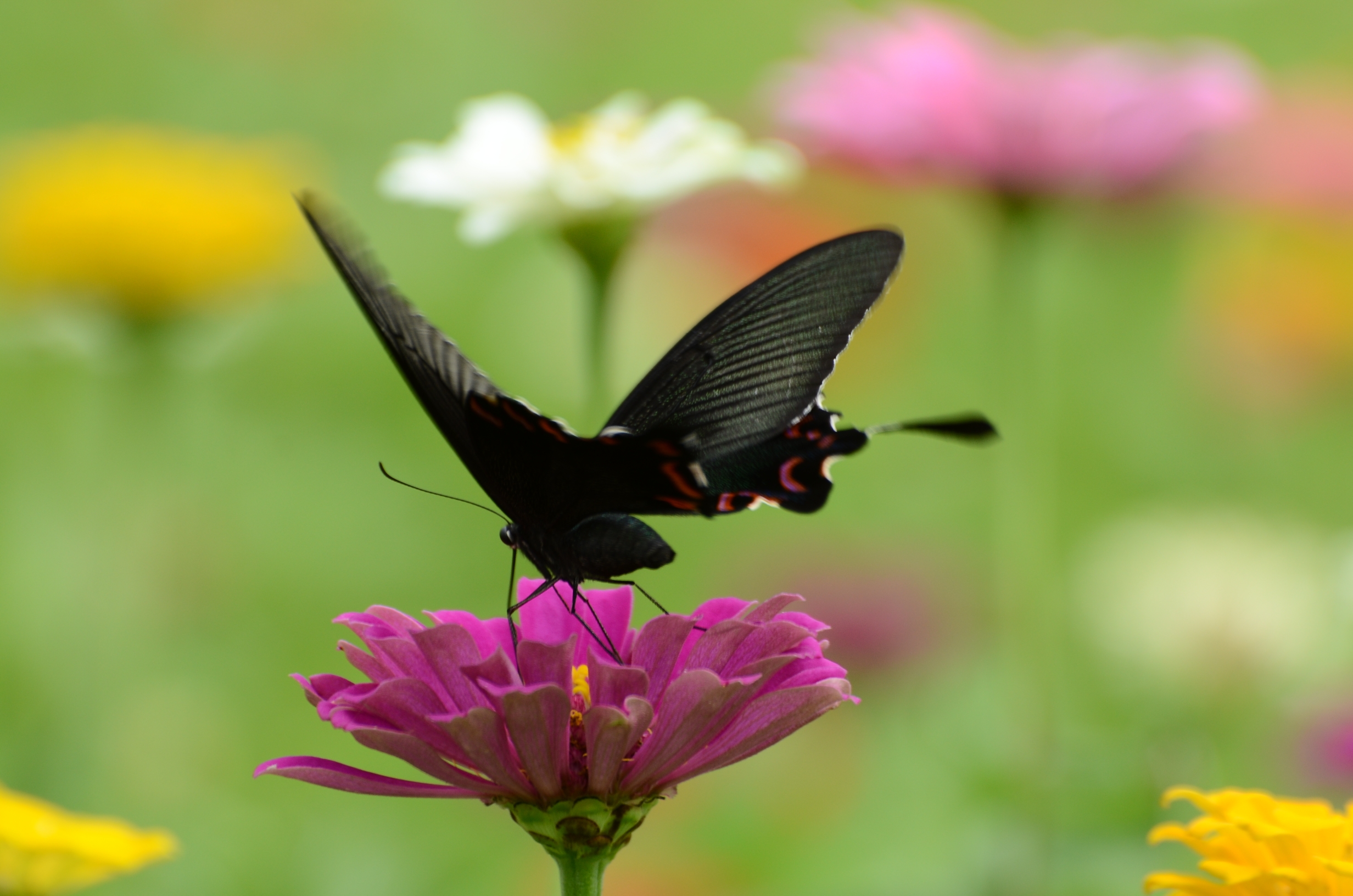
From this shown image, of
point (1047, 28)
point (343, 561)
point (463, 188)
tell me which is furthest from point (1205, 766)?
point (1047, 28)

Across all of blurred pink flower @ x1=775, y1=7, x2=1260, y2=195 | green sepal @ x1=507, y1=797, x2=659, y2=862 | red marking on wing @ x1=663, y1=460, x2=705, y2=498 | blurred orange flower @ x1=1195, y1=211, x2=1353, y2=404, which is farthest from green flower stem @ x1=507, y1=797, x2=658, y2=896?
blurred orange flower @ x1=1195, y1=211, x2=1353, y2=404

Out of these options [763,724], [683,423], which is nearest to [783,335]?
[683,423]

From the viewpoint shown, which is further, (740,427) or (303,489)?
(303,489)

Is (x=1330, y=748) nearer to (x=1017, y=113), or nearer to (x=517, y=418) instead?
(x=1017, y=113)

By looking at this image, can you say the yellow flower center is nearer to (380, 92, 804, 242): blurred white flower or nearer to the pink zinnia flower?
the pink zinnia flower

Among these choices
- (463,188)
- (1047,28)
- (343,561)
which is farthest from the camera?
(1047,28)

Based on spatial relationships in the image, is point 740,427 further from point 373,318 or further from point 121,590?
point 121,590
